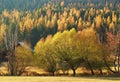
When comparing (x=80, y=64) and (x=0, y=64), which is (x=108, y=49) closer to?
(x=80, y=64)

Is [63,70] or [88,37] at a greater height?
[88,37]

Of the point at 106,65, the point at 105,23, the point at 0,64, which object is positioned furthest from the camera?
the point at 105,23

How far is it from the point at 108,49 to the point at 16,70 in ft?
57.4

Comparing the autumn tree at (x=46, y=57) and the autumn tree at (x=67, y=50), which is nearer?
the autumn tree at (x=67, y=50)

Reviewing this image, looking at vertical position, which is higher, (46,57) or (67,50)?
(67,50)

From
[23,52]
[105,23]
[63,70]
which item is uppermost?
[105,23]

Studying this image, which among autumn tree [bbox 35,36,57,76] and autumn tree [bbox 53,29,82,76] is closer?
autumn tree [bbox 53,29,82,76]

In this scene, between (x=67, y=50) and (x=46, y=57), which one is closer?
(x=67, y=50)

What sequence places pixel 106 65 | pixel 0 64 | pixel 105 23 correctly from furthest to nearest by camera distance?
pixel 105 23, pixel 0 64, pixel 106 65

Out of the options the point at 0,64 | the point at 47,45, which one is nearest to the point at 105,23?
the point at 0,64

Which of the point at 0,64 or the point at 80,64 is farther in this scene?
the point at 0,64

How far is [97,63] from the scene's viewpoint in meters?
58.8

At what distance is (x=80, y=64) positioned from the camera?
59.2m

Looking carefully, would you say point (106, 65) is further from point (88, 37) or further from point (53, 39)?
point (53, 39)
